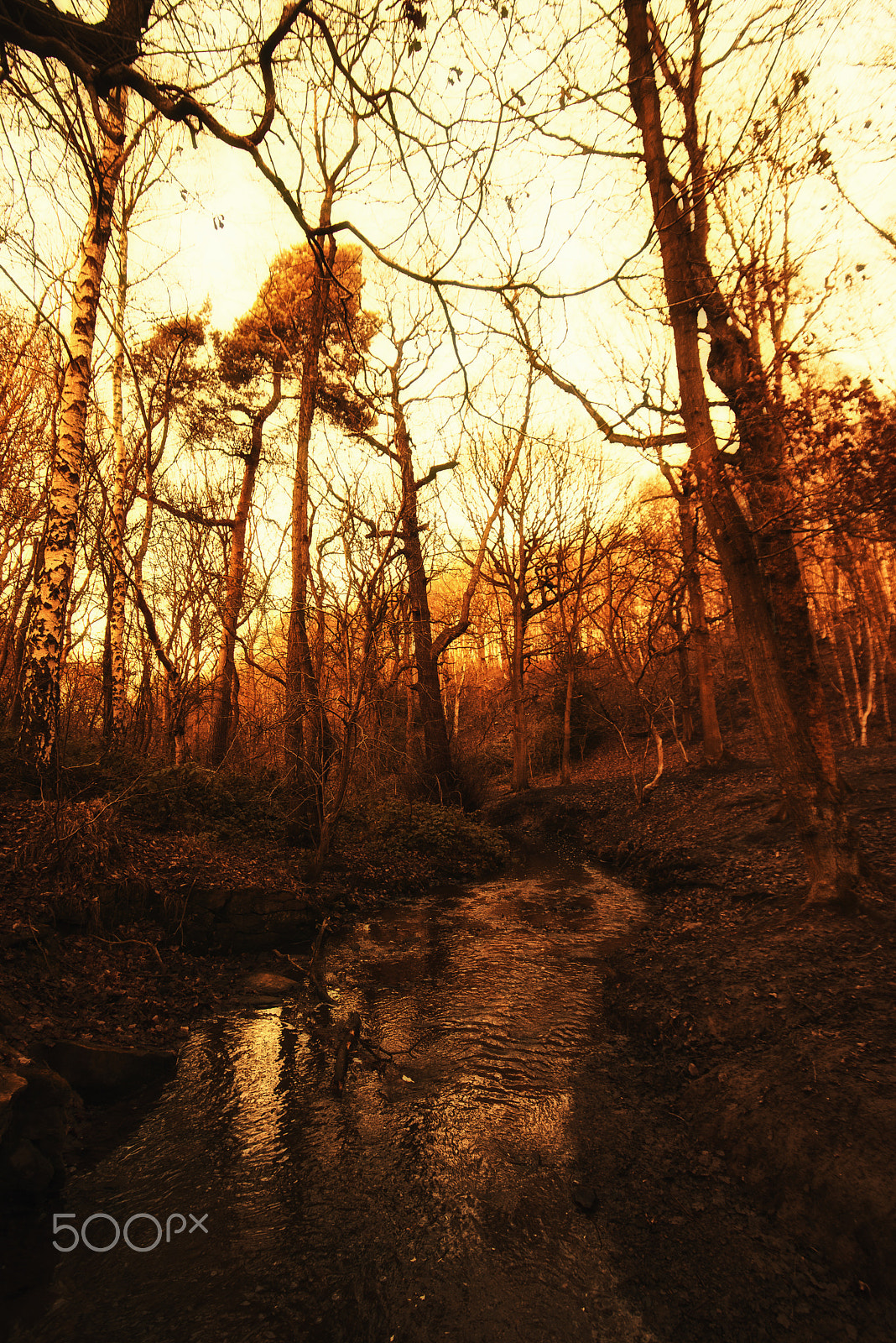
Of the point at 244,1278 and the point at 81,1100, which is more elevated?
the point at 81,1100

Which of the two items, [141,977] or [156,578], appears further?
[156,578]

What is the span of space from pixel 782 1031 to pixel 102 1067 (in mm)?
4729

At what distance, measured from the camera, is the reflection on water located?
9.04 ft

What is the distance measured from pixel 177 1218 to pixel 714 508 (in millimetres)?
6506

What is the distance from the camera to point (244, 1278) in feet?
9.66

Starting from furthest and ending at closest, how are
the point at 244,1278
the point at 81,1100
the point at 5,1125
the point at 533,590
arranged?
the point at 533,590 → the point at 81,1100 → the point at 5,1125 → the point at 244,1278

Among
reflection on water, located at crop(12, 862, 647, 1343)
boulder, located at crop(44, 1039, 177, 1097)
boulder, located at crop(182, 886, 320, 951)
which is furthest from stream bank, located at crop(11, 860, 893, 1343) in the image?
boulder, located at crop(182, 886, 320, 951)

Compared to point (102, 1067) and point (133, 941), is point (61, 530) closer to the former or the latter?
point (133, 941)

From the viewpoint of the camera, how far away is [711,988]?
4.98 meters

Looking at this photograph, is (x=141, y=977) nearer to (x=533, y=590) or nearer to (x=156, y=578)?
(x=156, y=578)

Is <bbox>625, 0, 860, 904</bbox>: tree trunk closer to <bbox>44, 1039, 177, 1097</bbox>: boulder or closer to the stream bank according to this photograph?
the stream bank

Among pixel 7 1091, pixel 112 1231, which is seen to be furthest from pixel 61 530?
pixel 112 1231

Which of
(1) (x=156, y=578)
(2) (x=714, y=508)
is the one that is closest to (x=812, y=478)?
(2) (x=714, y=508)

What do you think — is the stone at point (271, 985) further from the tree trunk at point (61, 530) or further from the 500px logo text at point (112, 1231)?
the tree trunk at point (61, 530)
